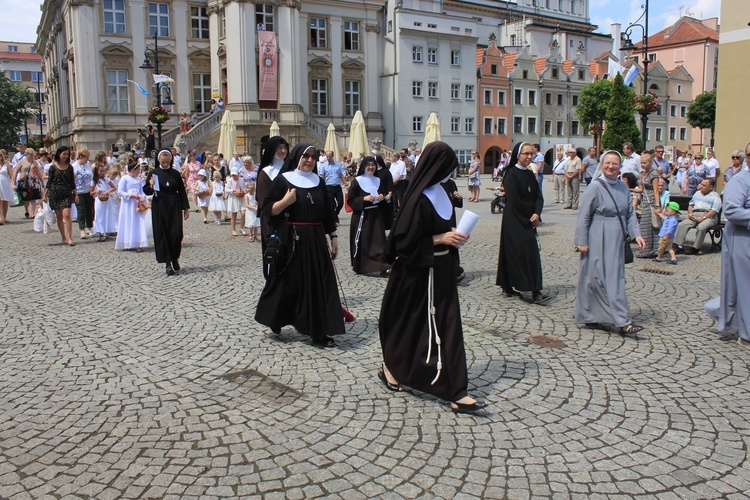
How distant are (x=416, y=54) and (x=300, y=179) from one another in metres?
50.2

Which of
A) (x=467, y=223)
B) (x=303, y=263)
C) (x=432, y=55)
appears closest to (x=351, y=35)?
(x=432, y=55)

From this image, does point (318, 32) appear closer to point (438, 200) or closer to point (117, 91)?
point (117, 91)

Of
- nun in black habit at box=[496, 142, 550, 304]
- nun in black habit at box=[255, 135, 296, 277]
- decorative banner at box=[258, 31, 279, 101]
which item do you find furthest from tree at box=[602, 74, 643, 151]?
nun in black habit at box=[255, 135, 296, 277]

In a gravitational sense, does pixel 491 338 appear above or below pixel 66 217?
below

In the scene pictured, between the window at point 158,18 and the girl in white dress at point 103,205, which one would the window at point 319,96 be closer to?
the window at point 158,18

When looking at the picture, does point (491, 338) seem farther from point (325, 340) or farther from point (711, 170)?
point (711, 170)

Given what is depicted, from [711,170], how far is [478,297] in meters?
12.2

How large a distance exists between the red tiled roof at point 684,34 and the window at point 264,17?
57.6 m

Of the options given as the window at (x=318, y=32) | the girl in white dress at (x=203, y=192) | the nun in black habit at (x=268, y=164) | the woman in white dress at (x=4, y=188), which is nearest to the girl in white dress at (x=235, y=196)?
the girl in white dress at (x=203, y=192)

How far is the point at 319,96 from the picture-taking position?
5106cm

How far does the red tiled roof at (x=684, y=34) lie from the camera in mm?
81688

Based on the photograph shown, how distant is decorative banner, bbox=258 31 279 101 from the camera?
Answer: 44438 mm

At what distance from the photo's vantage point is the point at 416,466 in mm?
4164

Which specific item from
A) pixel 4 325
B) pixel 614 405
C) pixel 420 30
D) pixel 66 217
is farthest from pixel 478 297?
pixel 420 30
